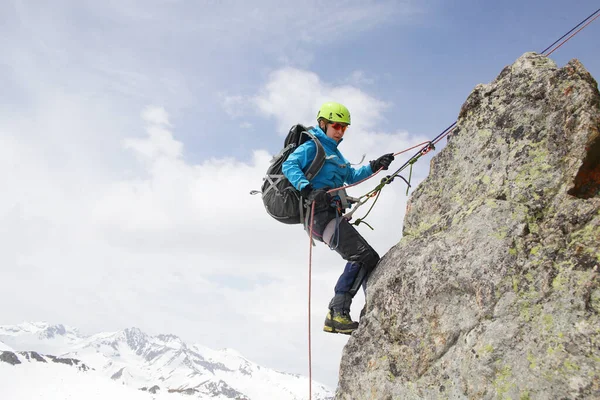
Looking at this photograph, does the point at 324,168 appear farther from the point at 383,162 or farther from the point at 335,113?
the point at 383,162

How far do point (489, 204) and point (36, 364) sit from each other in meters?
76.4

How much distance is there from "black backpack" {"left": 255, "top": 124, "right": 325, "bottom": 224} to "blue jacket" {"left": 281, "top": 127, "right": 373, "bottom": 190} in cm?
13

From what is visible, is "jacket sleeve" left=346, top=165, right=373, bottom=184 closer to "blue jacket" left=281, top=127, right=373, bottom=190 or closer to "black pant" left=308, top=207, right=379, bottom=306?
"blue jacket" left=281, top=127, right=373, bottom=190

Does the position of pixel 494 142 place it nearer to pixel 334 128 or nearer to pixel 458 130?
pixel 458 130

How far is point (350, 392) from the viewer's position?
6.10m

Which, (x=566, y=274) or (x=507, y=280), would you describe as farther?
(x=507, y=280)

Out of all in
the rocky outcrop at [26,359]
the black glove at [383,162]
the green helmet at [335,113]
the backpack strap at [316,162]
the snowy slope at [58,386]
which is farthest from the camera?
the rocky outcrop at [26,359]

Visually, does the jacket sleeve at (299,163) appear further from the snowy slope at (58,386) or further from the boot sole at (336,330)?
the snowy slope at (58,386)

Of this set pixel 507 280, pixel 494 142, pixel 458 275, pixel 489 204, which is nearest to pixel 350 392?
pixel 458 275

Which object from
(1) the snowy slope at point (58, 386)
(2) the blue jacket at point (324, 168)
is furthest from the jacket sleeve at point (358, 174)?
(1) the snowy slope at point (58, 386)

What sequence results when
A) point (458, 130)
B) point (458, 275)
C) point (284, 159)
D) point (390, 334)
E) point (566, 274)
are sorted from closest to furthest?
point (566, 274) → point (458, 275) → point (390, 334) → point (458, 130) → point (284, 159)

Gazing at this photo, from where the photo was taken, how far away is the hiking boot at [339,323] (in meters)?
6.62

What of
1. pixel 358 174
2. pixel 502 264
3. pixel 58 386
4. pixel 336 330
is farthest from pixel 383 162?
pixel 58 386

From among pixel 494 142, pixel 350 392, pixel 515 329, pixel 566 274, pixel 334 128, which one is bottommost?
pixel 350 392
